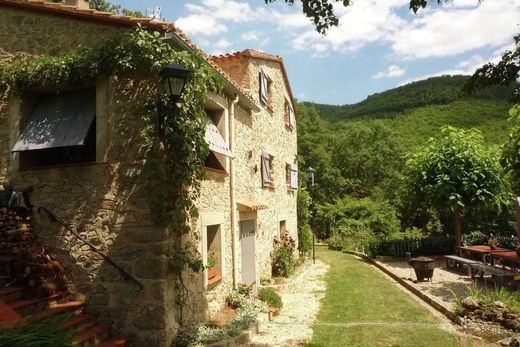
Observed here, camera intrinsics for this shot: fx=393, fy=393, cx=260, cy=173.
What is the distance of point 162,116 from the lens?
6.25 metres

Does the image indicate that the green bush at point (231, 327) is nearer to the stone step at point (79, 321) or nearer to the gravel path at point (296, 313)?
the gravel path at point (296, 313)

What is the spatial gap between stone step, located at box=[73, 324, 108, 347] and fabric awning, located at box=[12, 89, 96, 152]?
9.63 feet

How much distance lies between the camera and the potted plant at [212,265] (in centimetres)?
800

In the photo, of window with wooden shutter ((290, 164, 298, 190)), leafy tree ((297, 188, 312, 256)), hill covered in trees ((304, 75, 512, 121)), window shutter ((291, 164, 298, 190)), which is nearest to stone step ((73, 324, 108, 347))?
window with wooden shutter ((290, 164, 298, 190))

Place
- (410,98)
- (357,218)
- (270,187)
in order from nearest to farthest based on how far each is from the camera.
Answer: (270,187) → (357,218) → (410,98)

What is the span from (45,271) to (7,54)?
401cm

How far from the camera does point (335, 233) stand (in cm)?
2656

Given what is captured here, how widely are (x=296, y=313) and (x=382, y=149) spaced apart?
33.1m

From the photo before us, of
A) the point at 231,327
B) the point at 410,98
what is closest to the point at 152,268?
the point at 231,327

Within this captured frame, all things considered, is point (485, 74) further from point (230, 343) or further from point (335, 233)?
point (335, 233)

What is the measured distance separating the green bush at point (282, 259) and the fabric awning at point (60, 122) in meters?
8.26

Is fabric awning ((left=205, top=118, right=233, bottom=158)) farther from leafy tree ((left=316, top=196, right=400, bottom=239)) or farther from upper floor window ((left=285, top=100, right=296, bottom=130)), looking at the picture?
leafy tree ((left=316, top=196, right=400, bottom=239))

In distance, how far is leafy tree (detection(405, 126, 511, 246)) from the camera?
1510 centimetres

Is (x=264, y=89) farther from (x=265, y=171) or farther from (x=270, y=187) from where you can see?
(x=270, y=187)
